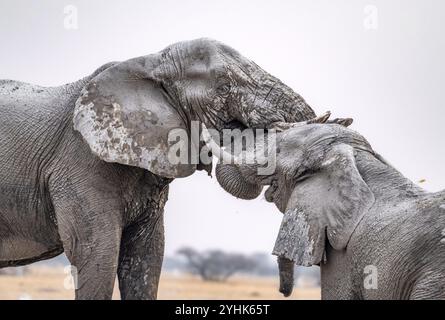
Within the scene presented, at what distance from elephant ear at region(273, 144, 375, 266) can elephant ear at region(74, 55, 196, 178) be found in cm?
139

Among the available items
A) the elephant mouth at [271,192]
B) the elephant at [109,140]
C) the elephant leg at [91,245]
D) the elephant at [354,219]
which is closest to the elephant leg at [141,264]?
the elephant at [109,140]

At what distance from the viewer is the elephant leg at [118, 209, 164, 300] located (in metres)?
7.33

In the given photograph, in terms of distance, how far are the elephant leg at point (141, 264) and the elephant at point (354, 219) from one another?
1575 mm

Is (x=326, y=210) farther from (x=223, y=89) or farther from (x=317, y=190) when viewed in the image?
(x=223, y=89)

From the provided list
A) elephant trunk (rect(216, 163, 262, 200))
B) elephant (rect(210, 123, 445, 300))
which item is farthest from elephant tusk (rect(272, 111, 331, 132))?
elephant trunk (rect(216, 163, 262, 200))

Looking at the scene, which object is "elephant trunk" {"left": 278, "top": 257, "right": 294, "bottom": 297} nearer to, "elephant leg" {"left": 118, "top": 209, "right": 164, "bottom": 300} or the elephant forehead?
the elephant forehead

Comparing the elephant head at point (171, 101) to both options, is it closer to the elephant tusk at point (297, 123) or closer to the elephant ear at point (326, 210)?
the elephant tusk at point (297, 123)

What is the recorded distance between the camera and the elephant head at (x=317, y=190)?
5.44m

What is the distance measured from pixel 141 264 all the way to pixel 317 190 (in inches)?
82.3

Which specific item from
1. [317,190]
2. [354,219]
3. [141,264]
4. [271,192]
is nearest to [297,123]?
[271,192]

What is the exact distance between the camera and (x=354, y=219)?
5414 mm
